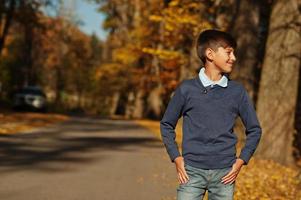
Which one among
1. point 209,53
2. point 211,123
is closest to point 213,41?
point 209,53

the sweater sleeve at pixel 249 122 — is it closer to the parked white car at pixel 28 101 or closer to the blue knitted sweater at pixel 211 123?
the blue knitted sweater at pixel 211 123

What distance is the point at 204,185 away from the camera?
4.56 metres

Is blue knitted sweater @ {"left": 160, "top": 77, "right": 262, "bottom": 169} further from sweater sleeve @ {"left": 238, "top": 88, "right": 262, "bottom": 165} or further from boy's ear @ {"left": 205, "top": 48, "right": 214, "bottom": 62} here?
boy's ear @ {"left": 205, "top": 48, "right": 214, "bottom": 62}

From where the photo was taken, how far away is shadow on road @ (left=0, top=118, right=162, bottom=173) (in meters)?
12.7

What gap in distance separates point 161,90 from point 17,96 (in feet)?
30.6

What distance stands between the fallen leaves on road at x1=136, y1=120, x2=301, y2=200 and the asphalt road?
1200 millimetres

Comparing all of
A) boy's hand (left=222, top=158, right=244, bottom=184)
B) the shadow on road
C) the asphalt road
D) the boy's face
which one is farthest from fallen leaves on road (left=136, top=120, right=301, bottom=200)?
the boy's face

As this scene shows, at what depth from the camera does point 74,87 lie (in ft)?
283

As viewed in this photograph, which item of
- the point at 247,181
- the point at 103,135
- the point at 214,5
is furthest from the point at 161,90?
the point at 247,181

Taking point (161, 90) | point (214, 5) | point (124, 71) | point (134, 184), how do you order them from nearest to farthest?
point (134, 184)
point (214, 5)
point (161, 90)
point (124, 71)

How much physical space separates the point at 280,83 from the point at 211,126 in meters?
10.7

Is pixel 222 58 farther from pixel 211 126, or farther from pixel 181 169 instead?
pixel 181 169

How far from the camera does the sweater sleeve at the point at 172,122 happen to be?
4535 mm

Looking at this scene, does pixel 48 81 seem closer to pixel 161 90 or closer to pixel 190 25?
pixel 161 90
